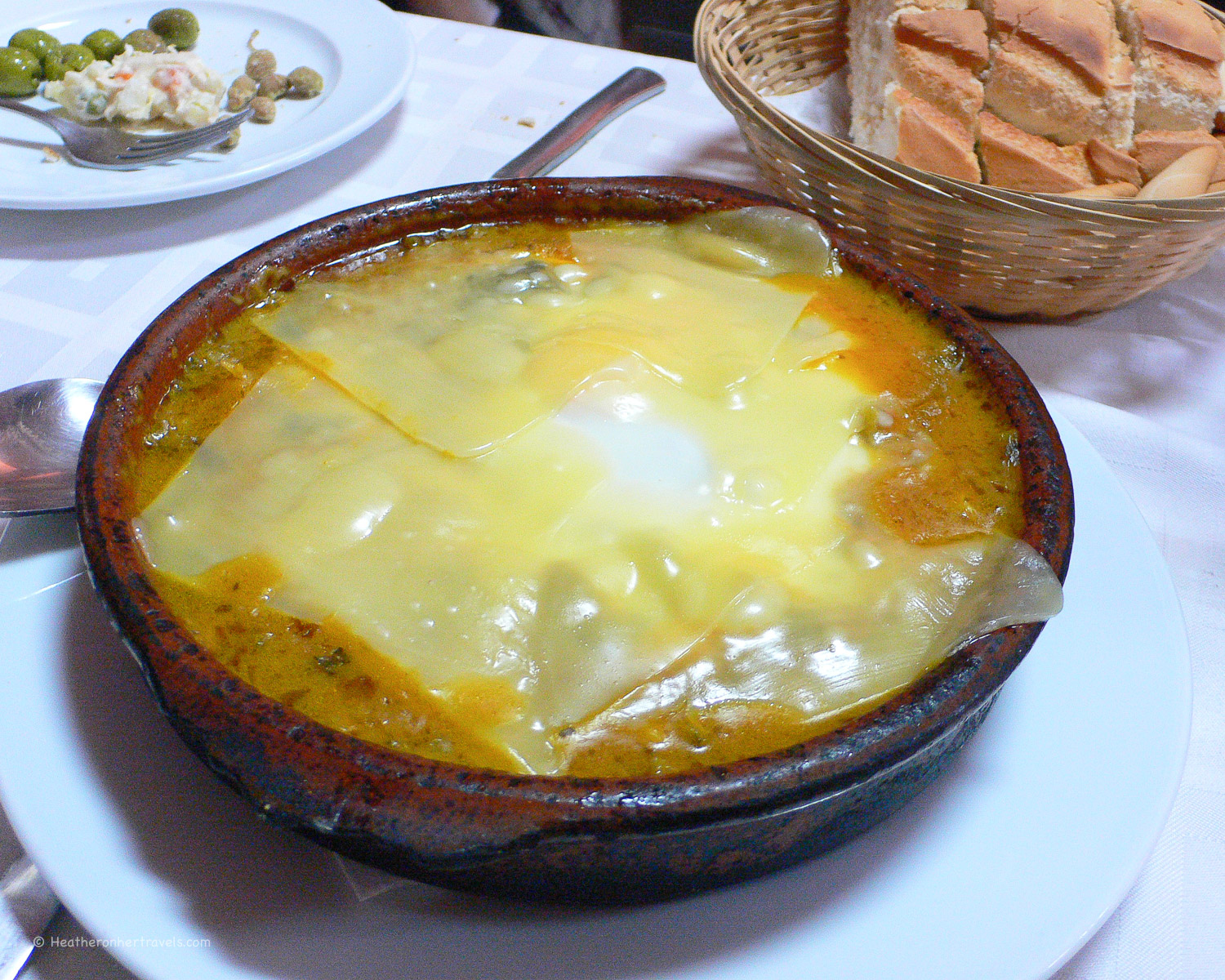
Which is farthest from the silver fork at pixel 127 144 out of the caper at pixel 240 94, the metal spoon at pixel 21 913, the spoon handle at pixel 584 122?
the metal spoon at pixel 21 913

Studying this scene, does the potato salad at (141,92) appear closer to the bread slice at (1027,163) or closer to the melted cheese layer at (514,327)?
the melted cheese layer at (514,327)

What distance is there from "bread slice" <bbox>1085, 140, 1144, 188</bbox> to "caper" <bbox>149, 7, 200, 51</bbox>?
186 cm

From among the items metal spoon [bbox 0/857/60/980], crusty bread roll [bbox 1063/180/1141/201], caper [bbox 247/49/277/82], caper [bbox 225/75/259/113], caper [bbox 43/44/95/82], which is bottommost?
metal spoon [bbox 0/857/60/980]

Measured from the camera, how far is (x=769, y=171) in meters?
1.59

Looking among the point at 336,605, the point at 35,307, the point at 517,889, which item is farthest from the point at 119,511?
the point at 35,307

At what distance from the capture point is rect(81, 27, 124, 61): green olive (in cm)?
203

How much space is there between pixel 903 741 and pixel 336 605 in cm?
49

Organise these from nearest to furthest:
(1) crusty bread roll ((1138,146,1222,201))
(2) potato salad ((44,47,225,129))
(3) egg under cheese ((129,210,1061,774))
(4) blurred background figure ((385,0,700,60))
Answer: (3) egg under cheese ((129,210,1061,774))
(1) crusty bread roll ((1138,146,1222,201))
(2) potato salad ((44,47,225,129))
(4) blurred background figure ((385,0,700,60))

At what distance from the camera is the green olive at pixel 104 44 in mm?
2031

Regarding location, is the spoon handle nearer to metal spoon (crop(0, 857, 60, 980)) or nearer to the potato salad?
the potato salad

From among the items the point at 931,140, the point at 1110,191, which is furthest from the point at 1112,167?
the point at 931,140

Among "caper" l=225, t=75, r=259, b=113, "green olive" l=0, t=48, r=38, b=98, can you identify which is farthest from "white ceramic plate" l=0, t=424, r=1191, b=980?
"green olive" l=0, t=48, r=38, b=98

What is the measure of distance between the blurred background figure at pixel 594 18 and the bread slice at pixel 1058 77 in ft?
5.40

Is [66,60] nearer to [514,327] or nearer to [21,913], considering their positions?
[514,327]
